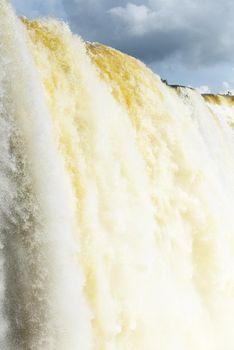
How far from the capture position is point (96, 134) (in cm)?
674

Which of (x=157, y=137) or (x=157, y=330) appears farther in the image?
(x=157, y=137)

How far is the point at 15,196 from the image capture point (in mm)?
5047

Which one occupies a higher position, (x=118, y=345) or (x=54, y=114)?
(x=54, y=114)

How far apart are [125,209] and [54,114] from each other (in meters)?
1.62

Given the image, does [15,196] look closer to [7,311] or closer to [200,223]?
[7,311]

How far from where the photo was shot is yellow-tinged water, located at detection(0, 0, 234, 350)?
5.04 metres

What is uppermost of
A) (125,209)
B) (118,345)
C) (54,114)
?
(54,114)

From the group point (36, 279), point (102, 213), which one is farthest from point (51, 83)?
point (36, 279)

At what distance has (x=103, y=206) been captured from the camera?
6.55 m

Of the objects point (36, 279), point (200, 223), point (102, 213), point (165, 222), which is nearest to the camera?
point (36, 279)

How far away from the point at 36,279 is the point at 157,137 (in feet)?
13.2

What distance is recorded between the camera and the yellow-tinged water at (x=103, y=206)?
504 centimetres

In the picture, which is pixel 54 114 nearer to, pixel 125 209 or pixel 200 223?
pixel 125 209

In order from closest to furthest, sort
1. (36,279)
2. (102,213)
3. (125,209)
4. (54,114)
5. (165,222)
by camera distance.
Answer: (36,279) < (54,114) < (102,213) < (125,209) < (165,222)
